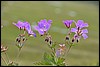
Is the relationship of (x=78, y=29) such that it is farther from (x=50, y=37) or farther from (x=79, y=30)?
(x=50, y=37)

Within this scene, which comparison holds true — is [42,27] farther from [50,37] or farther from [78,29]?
[78,29]

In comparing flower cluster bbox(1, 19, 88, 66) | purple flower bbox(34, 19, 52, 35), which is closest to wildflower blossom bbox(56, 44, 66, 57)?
flower cluster bbox(1, 19, 88, 66)

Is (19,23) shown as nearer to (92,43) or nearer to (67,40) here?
(67,40)

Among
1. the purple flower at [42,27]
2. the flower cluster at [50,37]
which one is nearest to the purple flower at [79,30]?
the flower cluster at [50,37]

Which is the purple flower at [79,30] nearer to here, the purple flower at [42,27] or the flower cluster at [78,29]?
the flower cluster at [78,29]

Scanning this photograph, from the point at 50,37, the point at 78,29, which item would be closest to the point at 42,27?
the point at 50,37

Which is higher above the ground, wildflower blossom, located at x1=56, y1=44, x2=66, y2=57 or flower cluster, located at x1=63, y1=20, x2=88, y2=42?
flower cluster, located at x1=63, y1=20, x2=88, y2=42

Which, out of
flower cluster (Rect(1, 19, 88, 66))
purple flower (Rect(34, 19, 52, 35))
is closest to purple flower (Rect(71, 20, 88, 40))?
flower cluster (Rect(1, 19, 88, 66))

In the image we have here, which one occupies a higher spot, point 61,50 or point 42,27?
point 42,27

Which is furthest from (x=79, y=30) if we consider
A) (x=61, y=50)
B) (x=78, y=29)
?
(x=61, y=50)

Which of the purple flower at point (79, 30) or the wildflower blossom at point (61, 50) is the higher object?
the purple flower at point (79, 30)

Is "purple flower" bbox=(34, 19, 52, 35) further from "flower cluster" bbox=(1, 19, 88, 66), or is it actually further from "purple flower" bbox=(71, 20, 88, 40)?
"purple flower" bbox=(71, 20, 88, 40)
